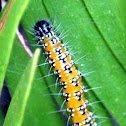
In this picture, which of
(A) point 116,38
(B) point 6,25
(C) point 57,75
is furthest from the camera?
(C) point 57,75

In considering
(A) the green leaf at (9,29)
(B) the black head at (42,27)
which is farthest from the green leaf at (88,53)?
(A) the green leaf at (9,29)

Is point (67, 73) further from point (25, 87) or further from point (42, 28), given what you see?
point (25, 87)

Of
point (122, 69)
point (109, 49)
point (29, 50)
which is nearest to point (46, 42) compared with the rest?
point (29, 50)

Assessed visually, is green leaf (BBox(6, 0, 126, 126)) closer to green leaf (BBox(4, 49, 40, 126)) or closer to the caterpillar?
the caterpillar

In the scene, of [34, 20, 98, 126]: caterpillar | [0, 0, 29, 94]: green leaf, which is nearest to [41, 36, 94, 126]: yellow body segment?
[34, 20, 98, 126]: caterpillar

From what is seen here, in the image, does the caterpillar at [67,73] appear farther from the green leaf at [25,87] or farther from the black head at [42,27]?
the green leaf at [25,87]

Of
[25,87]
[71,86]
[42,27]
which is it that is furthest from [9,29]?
[71,86]

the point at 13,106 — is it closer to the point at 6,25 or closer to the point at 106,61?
the point at 6,25
